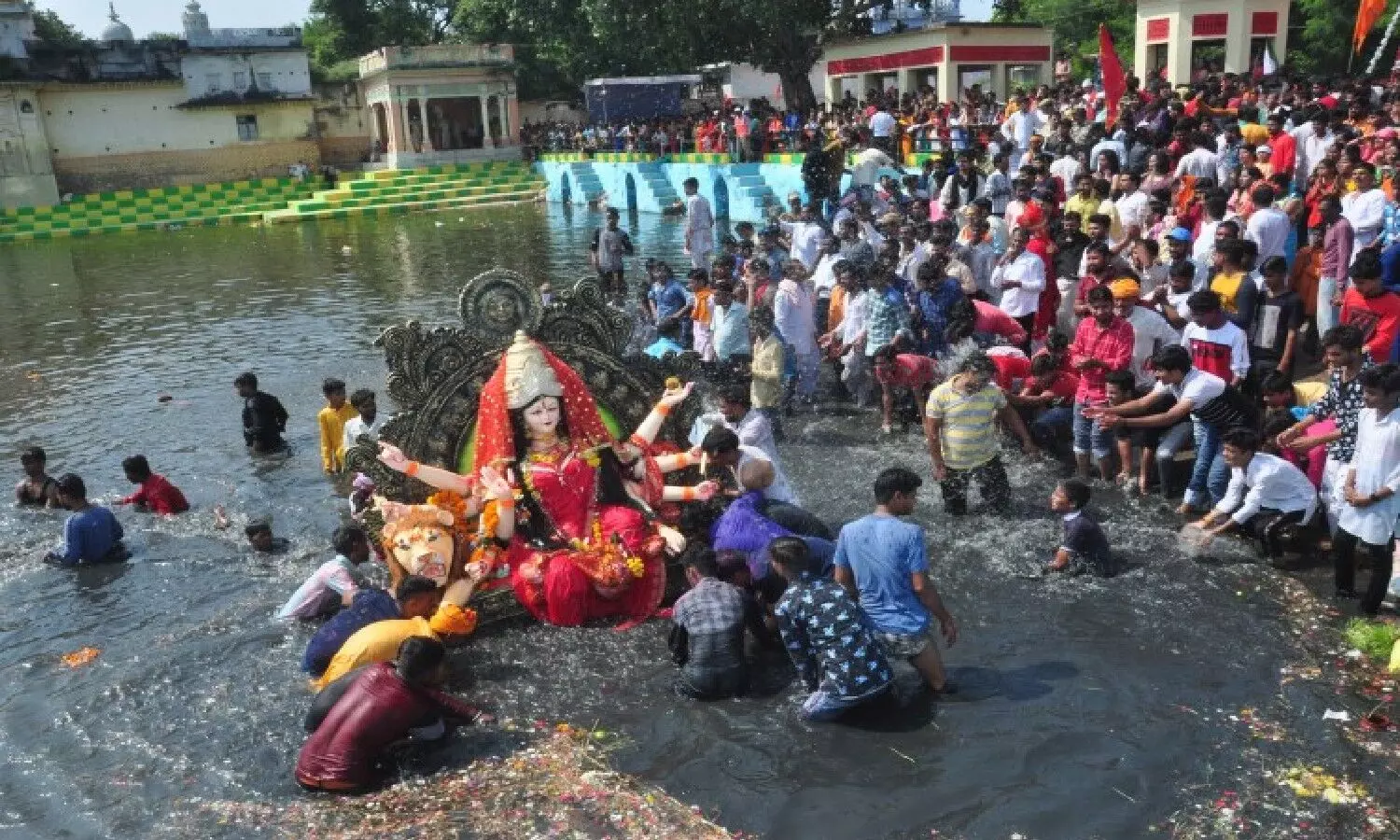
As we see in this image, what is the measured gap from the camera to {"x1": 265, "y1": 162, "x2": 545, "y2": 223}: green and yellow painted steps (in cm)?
3784

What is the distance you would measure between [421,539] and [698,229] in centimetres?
1089

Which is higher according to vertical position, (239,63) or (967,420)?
(239,63)

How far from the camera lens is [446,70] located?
145ft

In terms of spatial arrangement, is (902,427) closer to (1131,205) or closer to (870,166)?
(1131,205)

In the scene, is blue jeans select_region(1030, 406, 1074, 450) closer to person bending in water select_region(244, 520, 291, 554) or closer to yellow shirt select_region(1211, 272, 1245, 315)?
yellow shirt select_region(1211, 272, 1245, 315)

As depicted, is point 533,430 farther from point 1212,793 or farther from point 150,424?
point 150,424

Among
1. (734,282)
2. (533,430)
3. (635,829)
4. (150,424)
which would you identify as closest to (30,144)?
(150,424)

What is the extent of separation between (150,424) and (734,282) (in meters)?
7.22

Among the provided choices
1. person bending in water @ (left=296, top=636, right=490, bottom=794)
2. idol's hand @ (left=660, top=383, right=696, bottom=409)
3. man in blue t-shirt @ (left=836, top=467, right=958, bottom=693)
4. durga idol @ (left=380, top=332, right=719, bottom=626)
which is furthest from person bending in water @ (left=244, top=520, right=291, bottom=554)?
man in blue t-shirt @ (left=836, top=467, right=958, bottom=693)

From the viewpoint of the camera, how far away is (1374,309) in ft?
26.1

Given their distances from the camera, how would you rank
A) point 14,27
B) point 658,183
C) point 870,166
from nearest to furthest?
1. point 870,166
2. point 658,183
3. point 14,27

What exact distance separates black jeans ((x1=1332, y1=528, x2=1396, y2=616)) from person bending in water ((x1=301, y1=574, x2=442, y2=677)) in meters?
5.32

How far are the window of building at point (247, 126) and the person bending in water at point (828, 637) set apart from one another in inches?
1797

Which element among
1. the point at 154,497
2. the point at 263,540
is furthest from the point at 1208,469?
the point at 154,497
